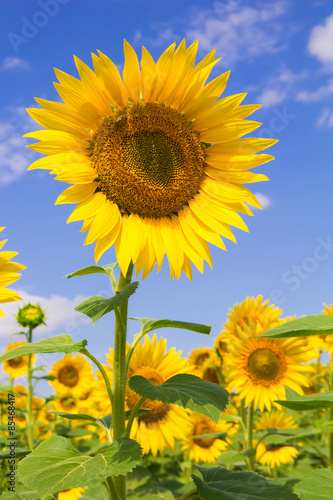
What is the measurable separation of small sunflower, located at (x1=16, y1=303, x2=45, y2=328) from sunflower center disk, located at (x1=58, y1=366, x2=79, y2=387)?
168cm

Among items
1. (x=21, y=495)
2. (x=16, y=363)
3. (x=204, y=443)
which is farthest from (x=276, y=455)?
(x=16, y=363)

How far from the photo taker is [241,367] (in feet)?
A: 13.7

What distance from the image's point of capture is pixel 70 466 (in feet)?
6.00

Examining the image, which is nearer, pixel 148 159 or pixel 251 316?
pixel 148 159

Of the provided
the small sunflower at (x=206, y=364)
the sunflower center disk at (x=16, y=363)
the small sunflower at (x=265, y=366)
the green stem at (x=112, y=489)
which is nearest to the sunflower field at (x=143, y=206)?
the green stem at (x=112, y=489)

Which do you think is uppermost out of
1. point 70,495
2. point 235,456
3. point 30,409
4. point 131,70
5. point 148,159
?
point 131,70

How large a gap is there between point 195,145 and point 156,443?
2.06 meters

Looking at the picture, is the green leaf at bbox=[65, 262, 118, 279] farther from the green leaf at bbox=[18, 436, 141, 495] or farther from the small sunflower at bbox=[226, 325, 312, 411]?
the small sunflower at bbox=[226, 325, 312, 411]

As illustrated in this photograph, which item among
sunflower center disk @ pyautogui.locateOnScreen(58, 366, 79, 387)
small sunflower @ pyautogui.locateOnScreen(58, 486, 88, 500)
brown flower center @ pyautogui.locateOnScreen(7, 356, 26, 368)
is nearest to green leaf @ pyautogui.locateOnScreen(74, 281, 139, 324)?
small sunflower @ pyautogui.locateOnScreen(58, 486, 88, 500)

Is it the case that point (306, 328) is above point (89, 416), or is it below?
above

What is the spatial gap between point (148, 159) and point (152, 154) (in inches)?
1.5

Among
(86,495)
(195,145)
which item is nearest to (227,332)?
(86,495)

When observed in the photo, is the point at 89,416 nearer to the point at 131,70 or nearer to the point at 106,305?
the point at 106,305

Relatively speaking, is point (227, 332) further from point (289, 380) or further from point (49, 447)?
point (49, 447)
